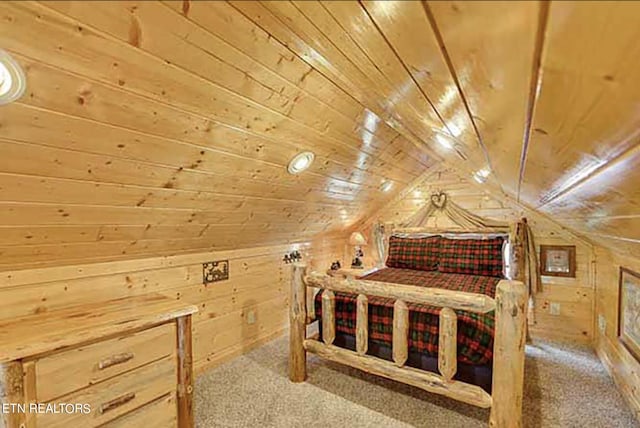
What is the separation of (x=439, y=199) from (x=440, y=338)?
91.5 inches

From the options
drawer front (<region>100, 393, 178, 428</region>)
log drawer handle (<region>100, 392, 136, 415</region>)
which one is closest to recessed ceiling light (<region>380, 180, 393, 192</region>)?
drawer front (<region>100, 393, 178, 428</region>)

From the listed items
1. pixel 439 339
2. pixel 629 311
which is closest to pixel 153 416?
pixel 439 339

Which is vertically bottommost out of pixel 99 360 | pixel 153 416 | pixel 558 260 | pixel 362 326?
pixel 153 416

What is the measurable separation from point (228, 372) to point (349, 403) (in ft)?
3.50

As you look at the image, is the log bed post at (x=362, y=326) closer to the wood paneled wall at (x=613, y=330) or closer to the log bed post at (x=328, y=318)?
the log bed post at (x=328, y=318)

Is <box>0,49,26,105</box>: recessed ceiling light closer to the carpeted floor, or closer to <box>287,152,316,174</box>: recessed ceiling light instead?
<box>287,152,316,174</box>: recessed ceiling light

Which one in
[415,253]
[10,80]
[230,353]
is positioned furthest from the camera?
[415,253]

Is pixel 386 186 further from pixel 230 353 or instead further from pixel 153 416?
pixel 153 416

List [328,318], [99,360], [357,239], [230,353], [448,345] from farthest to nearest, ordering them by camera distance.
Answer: [357,239] < [230,353] < [328,318] < [448,345] < [99,360]

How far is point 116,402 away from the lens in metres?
1.63

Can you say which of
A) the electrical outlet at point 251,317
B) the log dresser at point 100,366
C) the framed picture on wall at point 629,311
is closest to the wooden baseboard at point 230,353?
the electrical outlet at point 251,317

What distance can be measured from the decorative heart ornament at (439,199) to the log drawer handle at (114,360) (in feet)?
11.2

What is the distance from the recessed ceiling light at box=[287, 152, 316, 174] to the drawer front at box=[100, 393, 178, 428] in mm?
1558

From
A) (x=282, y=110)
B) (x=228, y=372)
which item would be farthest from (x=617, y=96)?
(x=228, y=372)
